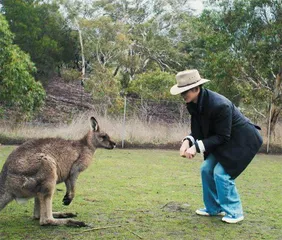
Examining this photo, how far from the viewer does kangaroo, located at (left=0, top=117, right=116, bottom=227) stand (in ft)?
12.6

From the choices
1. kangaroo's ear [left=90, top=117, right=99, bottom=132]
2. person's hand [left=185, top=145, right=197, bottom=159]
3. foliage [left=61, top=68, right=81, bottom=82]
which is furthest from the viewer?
foliage [left=61, top=68, right=81, bottom=82]

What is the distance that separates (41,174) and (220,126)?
1.71 metres

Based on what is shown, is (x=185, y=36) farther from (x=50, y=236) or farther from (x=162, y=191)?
(x=50, y=236)

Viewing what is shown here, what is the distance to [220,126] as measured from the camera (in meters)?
4.18

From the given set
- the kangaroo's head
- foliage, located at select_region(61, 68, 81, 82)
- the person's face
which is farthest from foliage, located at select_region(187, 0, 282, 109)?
foliage, located at select_region(61, 68, 81, 82)

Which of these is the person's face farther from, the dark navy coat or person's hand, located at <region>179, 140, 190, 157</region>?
person's hand, located at <region>179, 140, 190, 157</region>

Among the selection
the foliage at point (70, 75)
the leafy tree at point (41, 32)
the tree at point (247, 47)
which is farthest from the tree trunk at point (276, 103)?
the foliage at point (70, 75)

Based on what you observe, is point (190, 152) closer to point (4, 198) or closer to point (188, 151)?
point (188, 151)

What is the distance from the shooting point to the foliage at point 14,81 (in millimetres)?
12641

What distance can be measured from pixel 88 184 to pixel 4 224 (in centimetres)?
228

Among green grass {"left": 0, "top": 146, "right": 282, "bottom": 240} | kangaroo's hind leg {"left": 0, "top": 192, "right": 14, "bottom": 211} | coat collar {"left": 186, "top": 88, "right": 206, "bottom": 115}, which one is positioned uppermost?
coat collar {"left": 186, "top": 88, "right": 206, "bottom": 115}

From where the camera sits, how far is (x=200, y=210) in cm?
466

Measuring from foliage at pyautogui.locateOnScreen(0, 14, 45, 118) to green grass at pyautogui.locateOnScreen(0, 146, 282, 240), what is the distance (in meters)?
5.59

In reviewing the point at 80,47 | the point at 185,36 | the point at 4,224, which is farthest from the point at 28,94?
the point at 185,36
